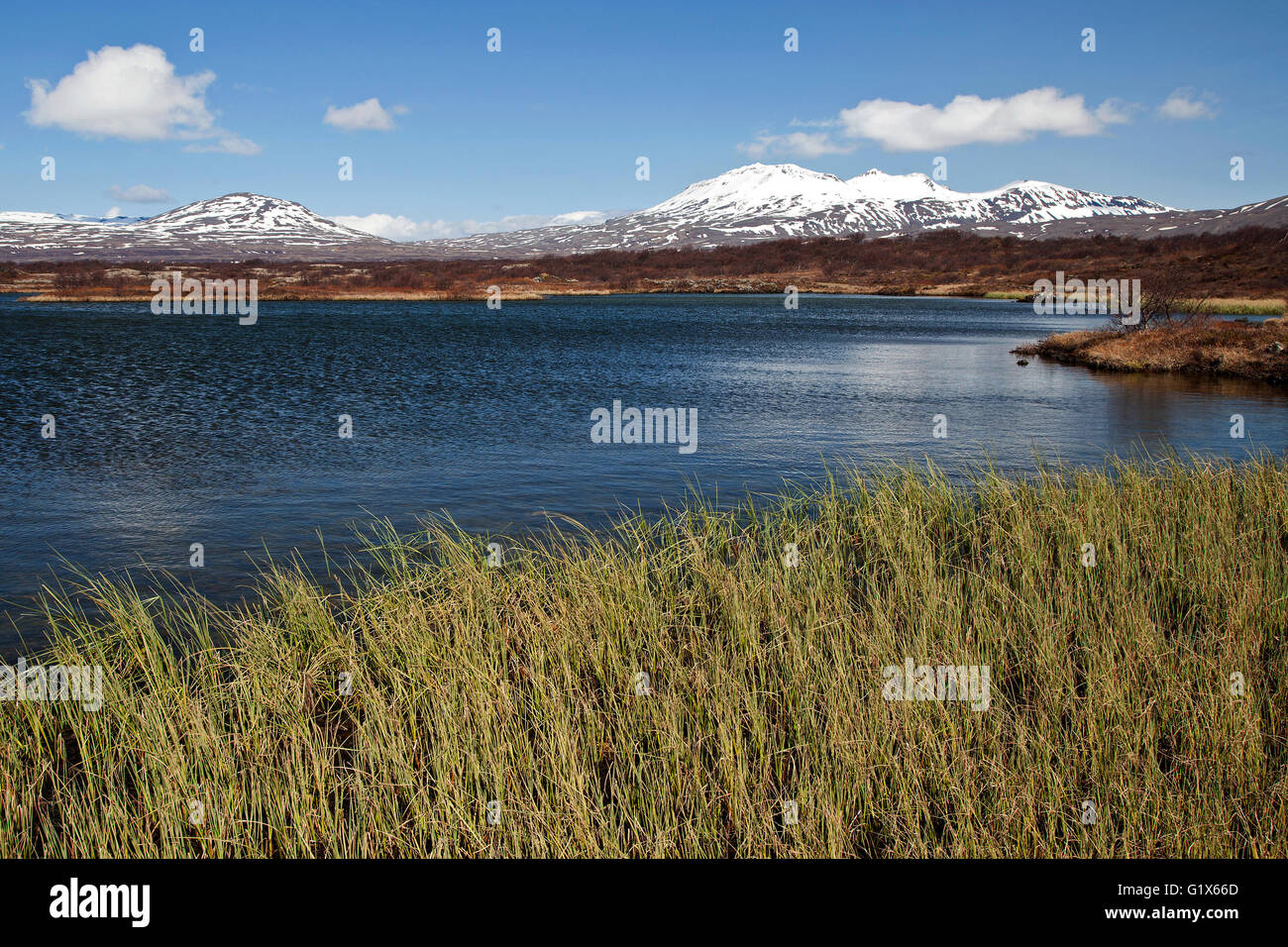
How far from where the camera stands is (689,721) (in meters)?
6.55

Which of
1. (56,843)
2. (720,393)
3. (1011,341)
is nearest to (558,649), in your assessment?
(56,843)

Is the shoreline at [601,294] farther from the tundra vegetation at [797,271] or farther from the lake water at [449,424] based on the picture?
the lake water at [449,424]

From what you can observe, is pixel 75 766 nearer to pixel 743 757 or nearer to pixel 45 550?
pixel 743 757

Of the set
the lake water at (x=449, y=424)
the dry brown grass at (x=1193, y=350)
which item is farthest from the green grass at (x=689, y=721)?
the dry brown grass at (x=1193, y=350)

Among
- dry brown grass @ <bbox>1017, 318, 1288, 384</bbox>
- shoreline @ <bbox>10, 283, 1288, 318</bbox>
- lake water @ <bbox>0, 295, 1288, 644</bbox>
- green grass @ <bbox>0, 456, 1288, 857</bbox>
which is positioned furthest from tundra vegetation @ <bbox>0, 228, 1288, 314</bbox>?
green grass @ <bbox>0, 456, 1288, 857</bbox>

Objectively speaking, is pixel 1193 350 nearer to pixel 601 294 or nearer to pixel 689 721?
pixel 689 721

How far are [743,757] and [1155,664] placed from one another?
3538 millimetres

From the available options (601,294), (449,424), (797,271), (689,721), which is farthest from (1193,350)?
(797,271)

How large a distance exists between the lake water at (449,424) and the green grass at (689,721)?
4379 millimetres

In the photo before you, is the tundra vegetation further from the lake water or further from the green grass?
the green grass

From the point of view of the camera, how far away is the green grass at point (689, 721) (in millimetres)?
5199

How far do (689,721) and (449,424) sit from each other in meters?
18.8

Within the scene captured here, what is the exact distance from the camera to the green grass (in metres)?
5.20

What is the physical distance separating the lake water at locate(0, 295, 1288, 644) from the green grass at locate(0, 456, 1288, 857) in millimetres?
4379
